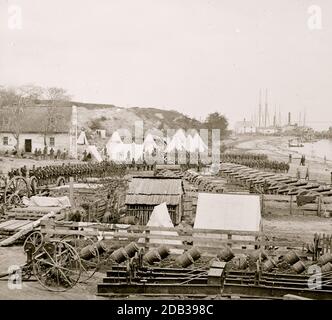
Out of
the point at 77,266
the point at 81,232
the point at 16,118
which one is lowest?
the point at 77,266

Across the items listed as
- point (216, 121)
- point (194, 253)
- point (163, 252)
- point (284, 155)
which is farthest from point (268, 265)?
point (216, 121)

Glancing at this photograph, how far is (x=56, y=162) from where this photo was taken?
4672cm

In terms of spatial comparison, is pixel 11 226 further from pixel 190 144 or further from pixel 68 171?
pixel 190 144

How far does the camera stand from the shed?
62.0 ft

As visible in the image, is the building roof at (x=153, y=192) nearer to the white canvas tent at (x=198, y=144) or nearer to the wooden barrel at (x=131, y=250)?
the wooden barrel at (x=131, y=250)

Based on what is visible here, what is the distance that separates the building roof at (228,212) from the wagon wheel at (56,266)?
15.8 feet

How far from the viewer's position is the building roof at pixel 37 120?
5291 cm

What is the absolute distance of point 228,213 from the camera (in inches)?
614

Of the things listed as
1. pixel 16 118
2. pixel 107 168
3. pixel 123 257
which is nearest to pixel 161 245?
pixel 123 257

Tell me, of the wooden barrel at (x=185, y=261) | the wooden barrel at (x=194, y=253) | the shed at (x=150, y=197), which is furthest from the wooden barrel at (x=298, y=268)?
the shed at (x=150, y=197)

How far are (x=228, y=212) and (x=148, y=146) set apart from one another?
34.4 m

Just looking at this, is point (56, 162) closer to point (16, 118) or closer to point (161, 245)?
point (16, 118)
